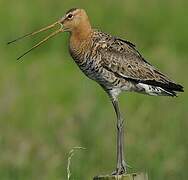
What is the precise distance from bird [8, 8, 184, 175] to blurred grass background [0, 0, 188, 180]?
160cm

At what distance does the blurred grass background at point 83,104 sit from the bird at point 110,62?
63.0 inches

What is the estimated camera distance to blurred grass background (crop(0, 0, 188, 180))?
36.0ft

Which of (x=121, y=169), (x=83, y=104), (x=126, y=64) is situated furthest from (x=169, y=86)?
(x=83, y=104)

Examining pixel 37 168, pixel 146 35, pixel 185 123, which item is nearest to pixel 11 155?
pixel 37 168

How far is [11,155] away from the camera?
11.2 m

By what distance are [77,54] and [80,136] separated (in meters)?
2.52

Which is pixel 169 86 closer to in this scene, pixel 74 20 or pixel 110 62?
pixel 110 62

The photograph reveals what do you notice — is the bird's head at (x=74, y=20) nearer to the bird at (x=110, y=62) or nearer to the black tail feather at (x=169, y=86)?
the bird at (x=110, y=62)

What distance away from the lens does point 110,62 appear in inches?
356

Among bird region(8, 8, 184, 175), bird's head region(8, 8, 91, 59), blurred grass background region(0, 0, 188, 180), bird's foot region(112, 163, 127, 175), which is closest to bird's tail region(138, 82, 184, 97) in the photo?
bird region(8, 8, 184, 175)

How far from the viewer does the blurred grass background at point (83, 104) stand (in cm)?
1096

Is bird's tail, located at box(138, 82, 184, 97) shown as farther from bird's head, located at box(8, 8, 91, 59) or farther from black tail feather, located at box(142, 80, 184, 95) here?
bird's head, located at box(8, 8, 91, 59)

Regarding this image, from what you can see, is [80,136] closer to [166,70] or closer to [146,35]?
[166,70]

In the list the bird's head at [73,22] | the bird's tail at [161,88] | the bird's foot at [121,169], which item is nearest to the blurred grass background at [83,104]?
the bird's tail at [161,88]
